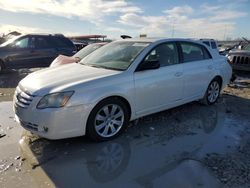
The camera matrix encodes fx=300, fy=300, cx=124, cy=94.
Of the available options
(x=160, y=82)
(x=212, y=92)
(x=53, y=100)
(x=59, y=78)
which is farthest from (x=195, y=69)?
(x=53, y=100)

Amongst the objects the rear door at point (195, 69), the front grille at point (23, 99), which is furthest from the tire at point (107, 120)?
the rear door at point (195, 69)

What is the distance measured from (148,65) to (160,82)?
1.38 feet

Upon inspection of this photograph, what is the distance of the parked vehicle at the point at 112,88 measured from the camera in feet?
13.8

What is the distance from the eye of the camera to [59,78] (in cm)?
465

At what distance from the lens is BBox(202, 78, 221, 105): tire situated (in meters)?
7.00

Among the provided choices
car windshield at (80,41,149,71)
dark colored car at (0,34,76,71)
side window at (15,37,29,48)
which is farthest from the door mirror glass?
side window at (15,37,29,48)

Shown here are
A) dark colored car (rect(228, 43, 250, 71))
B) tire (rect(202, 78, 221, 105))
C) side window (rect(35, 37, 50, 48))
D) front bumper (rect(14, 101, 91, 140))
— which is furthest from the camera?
side window (rect(35, 37, 50, 48))

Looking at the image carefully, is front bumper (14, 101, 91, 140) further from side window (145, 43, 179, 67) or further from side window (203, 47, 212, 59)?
side window (203, 47, 212, 59)

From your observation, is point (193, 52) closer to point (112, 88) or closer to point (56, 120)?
point (112, 88)

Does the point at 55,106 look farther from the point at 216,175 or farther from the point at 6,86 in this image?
the point at 6,86

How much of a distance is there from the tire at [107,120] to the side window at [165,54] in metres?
1.07

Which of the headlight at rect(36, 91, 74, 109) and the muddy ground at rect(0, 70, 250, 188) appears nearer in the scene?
the muddy ground at rect(0, 70, 250, 188)

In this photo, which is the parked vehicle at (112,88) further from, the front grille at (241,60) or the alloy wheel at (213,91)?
the front grille at (241,60)

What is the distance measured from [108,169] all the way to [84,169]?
0.31 m
